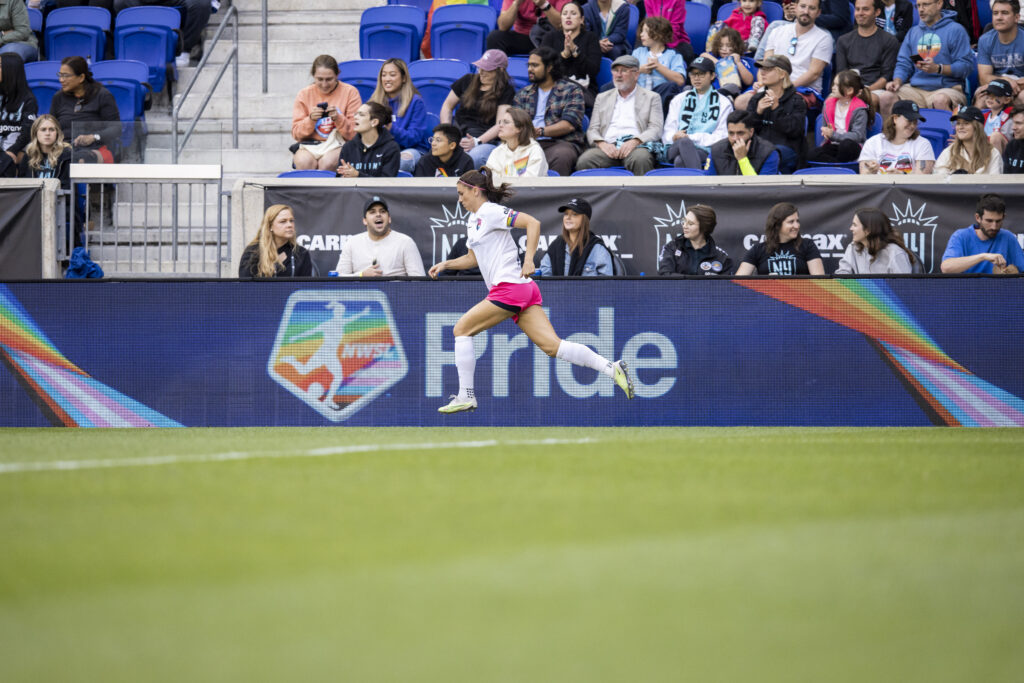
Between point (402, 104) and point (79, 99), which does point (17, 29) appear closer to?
point (79, 99)

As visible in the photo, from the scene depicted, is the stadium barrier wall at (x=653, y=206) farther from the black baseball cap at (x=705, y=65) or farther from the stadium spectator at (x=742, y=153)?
the black baseball cap at (x=705, y=65)

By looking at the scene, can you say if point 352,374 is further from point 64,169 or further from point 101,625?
point 101,625

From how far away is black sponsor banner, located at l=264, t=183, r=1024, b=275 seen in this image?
11.2 meters

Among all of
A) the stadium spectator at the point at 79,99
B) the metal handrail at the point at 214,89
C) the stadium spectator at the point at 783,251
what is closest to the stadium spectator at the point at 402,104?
the metal handrail at the point at 214,89

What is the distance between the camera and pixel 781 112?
1204cm

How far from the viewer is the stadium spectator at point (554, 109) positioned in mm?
12383

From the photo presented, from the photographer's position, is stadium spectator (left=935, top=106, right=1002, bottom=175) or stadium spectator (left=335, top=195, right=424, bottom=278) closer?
stadium spectator (left=335, top=195, right=424, bottom=278)

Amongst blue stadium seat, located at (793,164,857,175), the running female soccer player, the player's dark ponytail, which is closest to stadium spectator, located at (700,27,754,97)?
blue stadium seat, located at (793,164,857,175)

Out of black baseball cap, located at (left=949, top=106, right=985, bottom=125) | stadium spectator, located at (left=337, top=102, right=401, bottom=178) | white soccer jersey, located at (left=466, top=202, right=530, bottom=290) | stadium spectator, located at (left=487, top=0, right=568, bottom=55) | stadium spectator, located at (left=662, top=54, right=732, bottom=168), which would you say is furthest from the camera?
stadium spectator, located at (left=487, top=0, right=568, bottom=55)

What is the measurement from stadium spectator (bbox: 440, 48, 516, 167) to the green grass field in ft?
23.9

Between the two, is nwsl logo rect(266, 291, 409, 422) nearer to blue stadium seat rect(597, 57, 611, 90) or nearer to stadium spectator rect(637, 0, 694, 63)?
blue stadium seat rect(597, 57, 611, 90)

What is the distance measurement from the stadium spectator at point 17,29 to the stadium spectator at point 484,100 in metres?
5.91

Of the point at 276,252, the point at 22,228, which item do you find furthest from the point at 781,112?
the point at 22,228

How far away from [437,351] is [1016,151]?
6.03 meters
